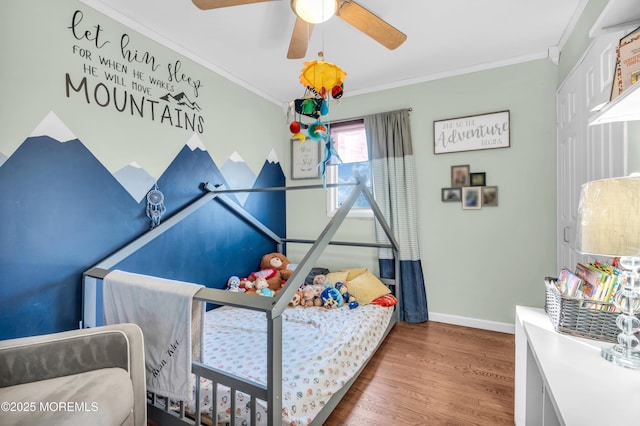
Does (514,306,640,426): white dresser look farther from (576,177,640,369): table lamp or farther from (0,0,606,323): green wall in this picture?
(0,0,606,323): green wall

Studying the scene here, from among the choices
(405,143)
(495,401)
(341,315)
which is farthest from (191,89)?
(495,401)

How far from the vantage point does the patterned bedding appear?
1318mm

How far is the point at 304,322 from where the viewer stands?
2.18m

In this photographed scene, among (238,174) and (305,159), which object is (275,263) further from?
(305,159)

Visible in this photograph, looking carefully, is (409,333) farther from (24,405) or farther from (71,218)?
(71,218)

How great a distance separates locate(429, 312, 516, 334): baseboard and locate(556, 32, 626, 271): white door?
707 millimetres

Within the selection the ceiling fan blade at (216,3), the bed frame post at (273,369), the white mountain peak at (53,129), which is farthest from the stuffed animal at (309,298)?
the ceiling fan blade at (216,3)

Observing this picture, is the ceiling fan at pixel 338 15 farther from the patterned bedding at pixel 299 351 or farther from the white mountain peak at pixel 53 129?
the patterned bedding at pixel 299 351

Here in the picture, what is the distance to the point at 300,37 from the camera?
65.0 inches

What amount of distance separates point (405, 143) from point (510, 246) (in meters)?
1.32

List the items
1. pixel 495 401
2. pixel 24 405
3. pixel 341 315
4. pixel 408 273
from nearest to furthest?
pixel 24 405 < pixel 495 401 < pixel 341 315 < pixel 408 273

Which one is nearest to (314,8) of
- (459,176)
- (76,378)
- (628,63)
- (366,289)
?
(628,63)

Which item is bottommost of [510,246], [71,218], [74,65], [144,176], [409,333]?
[409,333]

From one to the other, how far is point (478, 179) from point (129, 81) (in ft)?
9.46
